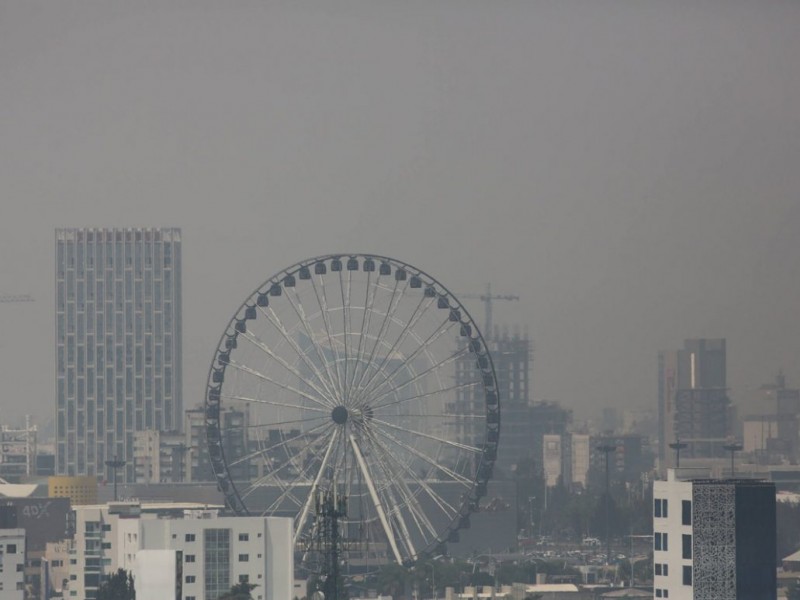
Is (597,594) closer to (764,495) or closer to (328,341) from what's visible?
(328,341)

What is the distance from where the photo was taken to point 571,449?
190125mm

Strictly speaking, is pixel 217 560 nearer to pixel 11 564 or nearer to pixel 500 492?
pixel 11 564

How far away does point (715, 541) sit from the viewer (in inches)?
2213

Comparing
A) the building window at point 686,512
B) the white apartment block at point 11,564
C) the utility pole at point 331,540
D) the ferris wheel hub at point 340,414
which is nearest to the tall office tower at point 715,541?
the building window at point 686,512

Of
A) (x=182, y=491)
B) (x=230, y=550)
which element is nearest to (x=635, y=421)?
(x=182, y=491)

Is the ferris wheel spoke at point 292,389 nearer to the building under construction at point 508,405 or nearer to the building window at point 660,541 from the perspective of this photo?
the building window at point 660,541

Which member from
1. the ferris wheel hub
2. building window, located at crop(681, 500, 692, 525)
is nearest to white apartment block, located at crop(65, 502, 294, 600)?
the ferris wheel hub

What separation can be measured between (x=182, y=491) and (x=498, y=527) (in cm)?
2079

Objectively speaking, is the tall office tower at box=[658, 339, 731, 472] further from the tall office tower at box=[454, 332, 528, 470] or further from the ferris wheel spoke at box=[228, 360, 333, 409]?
the ferris wheel spoke at box=[228, 360, 333, 409]

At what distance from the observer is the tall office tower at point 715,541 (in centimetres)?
5569

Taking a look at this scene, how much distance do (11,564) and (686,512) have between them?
32618 mm

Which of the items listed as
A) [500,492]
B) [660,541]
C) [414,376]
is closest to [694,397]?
[500,492]

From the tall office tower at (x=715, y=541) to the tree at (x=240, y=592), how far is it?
13.2m

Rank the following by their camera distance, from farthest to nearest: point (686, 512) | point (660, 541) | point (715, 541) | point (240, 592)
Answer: point (240, 592)
point (660, 541)
point (686, 512)
point (715, 541)
